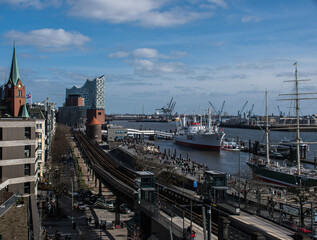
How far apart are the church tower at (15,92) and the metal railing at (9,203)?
120 feet

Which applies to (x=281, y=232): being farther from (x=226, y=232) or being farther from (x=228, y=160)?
(x=228, y=160)

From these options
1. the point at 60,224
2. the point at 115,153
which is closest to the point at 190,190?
the point at 60,224

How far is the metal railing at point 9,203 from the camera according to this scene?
12.5 metres

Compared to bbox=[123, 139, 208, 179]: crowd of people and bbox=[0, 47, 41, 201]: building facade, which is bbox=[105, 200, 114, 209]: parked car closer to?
bbox=[0, 47, 41, 201]: building facade

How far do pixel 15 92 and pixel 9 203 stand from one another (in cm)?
3870

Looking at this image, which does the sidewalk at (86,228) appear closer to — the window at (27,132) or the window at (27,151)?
the window at (27,151)

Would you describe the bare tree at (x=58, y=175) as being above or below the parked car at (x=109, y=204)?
above

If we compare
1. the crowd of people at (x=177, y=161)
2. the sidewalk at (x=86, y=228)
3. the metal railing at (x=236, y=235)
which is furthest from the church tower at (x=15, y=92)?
the metal railing at (x=236, y=235)

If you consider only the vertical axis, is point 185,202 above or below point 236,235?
below

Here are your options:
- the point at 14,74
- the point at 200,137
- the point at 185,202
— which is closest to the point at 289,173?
the point at 185,202

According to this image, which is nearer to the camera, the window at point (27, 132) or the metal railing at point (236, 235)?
the metal railing at point (236, 235)

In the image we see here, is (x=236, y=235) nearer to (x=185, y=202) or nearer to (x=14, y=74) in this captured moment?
(x=185, y=202)

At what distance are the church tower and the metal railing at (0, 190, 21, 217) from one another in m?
36.5

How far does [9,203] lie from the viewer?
13.6m
